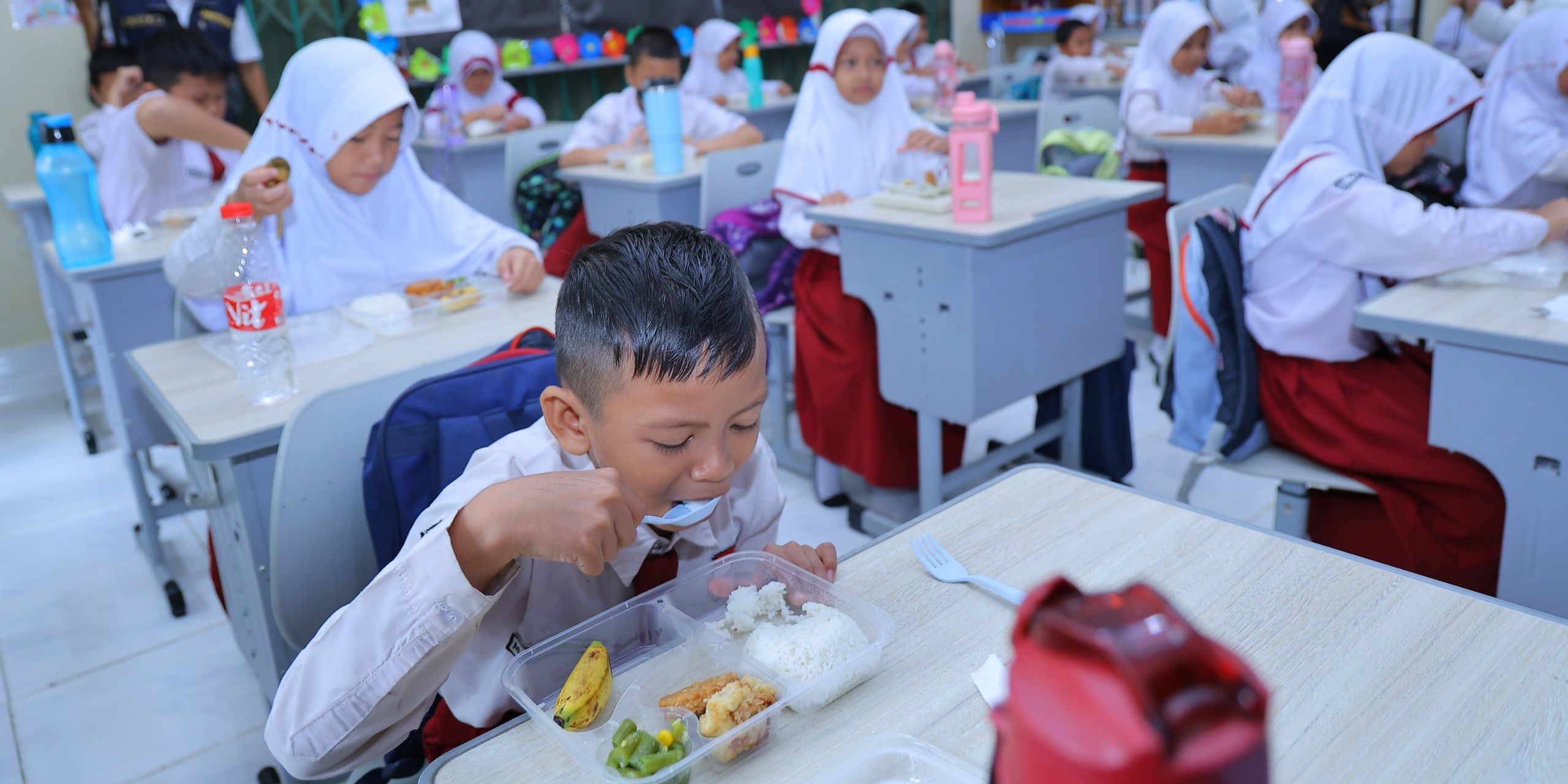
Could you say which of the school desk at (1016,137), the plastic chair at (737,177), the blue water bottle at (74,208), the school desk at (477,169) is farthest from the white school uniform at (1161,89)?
the blue water bottle at (74,208)

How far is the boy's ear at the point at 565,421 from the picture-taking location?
0.95m

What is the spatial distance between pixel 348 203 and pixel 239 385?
2.38ft

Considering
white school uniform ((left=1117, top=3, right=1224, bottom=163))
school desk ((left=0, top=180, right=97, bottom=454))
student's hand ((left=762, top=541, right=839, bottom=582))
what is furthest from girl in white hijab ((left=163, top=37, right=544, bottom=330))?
white school uniform ((left=1117, top=3, right=1224, bottom=163))

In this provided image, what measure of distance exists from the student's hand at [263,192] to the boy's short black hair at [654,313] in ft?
3.93

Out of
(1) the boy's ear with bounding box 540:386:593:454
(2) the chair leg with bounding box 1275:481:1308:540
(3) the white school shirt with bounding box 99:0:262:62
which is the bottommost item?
(2) the chair leg with bounding box 1275:481:1308:540

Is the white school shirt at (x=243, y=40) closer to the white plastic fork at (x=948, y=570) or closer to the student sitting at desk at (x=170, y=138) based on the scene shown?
the student sitting at desk at (x=170, y=138)

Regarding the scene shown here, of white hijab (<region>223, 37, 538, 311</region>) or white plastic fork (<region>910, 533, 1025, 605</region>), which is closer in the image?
white plastic fork (<region>910, 533, 1025, 605</region>)

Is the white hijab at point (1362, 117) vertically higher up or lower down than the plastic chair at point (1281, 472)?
higher up

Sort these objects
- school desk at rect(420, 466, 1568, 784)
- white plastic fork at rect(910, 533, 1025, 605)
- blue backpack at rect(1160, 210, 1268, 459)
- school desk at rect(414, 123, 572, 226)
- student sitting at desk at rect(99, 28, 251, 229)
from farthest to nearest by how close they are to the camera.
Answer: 1. school desk at rect(414, 123, 572, 226)
2. student sitting at desk at rect(99, 28, 251, 229)
3. blue backpack at rect(1160, 210, 1268, 459)
4. white plastic fork at rect(910, 533, 1025, 605)
5. school desk at rect(420, 466, 1568, 784)

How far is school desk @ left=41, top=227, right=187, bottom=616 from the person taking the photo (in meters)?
2.37

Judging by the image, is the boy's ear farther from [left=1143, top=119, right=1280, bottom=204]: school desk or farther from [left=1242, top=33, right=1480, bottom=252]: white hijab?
[left=1143, top=119, right=1280, bottom=204]: school desk

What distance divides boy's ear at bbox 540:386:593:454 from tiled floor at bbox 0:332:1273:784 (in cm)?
130

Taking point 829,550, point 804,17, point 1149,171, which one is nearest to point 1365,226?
point 829,550

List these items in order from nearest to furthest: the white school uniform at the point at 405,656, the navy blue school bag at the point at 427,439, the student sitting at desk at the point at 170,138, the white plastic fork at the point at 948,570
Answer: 1. the white school uniform at the point at 405,656
2. the white plastic fork at the point at 948,570
3. the navy blue school bag at the point at 427,439
4. the student sitting at desk at the point at 170,138
